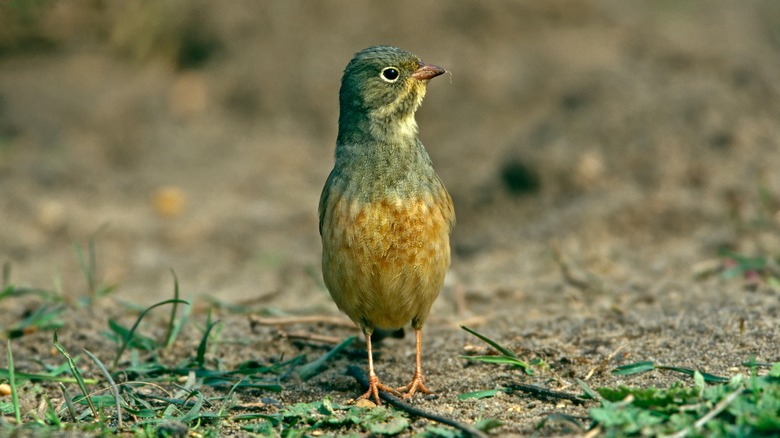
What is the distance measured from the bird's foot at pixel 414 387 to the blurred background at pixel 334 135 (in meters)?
1.68

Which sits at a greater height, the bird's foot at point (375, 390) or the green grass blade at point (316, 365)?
the bird's foot at point (375, 390)

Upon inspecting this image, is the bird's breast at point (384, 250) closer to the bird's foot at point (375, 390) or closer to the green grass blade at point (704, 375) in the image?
the bird's foot at point (375, 390)

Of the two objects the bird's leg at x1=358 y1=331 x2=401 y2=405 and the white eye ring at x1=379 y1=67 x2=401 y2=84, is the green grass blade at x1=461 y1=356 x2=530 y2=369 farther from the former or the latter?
the white eye ring at x1=379 y1=67 x2=401 y2=84

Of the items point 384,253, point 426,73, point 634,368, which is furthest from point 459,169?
point 634,368

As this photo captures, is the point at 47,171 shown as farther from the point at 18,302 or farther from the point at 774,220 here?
the point at 774,220

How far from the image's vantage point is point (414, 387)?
393cm

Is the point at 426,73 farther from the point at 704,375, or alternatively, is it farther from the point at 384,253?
the point at 704,375

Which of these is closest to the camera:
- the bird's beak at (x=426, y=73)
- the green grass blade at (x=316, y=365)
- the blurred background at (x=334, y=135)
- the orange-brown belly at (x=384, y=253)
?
the orange-brown belly at (x=384, y=253)

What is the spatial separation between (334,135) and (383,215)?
16.8 feet

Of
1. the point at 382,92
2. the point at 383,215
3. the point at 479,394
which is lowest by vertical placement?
the point at 479,394

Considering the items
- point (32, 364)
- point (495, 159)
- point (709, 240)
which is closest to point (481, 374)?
point (32, 364)

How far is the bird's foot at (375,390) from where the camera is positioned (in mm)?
3867

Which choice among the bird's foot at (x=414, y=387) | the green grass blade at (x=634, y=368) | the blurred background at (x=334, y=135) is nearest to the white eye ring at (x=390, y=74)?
the bird's foot at (x=414, y=387)

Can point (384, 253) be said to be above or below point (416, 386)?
above
